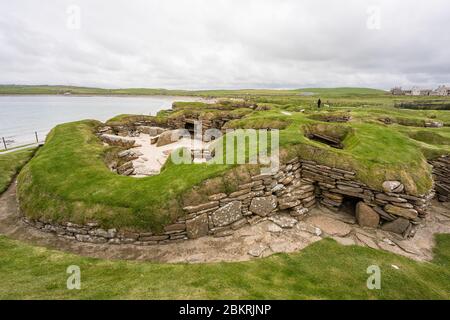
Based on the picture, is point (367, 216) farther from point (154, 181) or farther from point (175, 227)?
point (154, 181)

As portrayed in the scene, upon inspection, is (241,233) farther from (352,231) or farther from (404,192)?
(404,192)

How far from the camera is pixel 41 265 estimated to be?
6426 millimetres

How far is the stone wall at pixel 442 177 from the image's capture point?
1210 cm

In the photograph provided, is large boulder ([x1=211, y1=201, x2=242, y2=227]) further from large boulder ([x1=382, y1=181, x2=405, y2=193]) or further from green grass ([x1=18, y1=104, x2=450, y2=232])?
large boulder ([x1=382, y1=181, x2=405, y2=193])

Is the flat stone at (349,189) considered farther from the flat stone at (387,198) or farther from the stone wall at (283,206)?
the flat stone at (387,198)

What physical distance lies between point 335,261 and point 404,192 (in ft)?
15.4

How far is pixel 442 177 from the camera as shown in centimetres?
1230

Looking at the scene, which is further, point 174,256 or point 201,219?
point 201,219

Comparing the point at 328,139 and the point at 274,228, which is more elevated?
the point at 328,139

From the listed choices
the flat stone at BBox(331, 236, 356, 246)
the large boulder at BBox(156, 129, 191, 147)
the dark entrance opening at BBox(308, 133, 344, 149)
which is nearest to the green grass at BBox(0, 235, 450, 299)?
the flat stone at BBox(331, 236, 356, 246)

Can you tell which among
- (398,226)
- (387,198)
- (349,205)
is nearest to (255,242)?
(349,205)

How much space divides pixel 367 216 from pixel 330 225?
162 centimetres

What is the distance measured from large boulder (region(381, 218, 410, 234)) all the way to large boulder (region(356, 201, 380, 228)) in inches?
15.0
